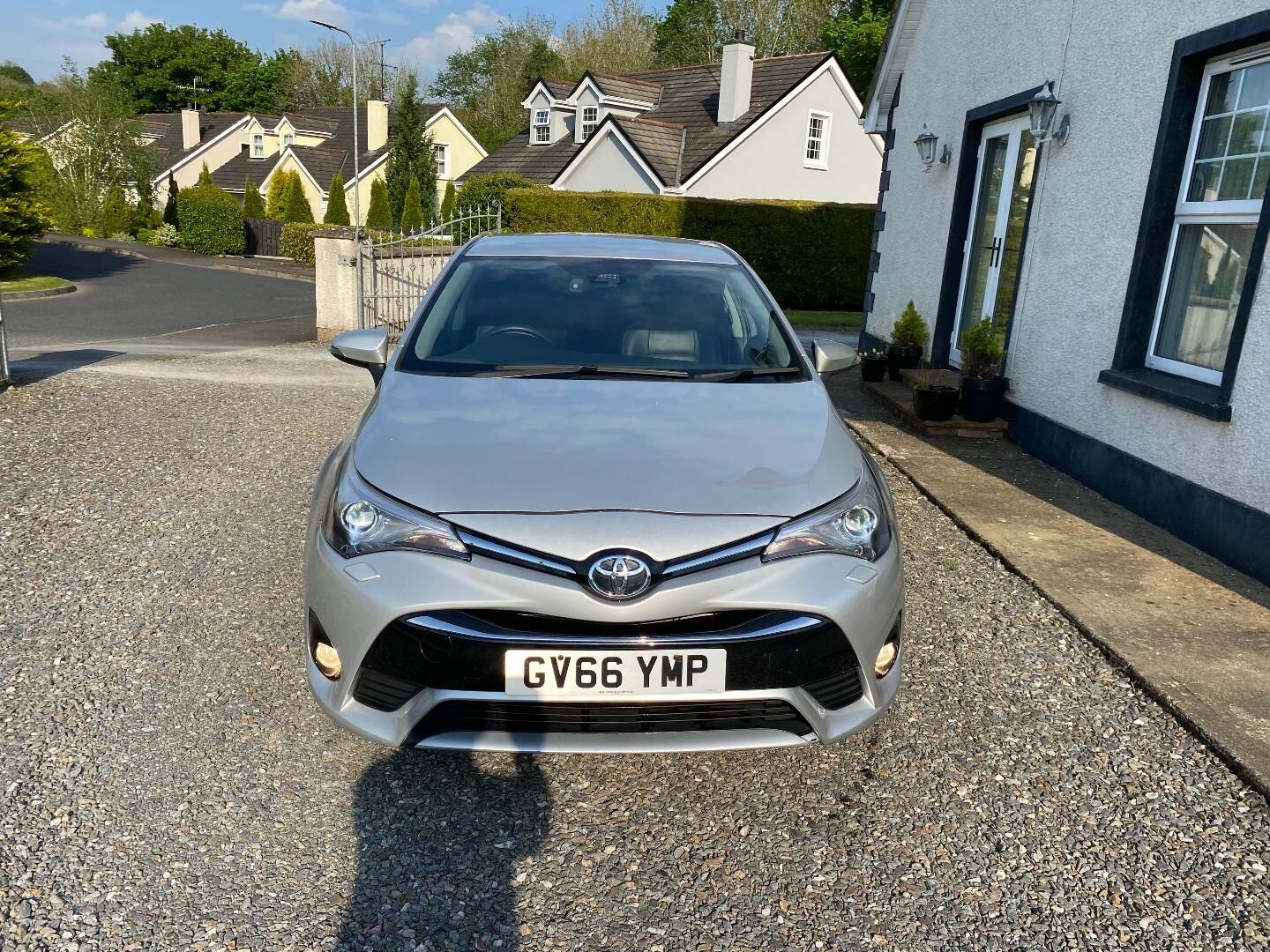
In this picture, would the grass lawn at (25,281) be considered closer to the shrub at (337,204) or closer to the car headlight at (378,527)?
the shrub at (337,204)

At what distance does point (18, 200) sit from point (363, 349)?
20.4 m

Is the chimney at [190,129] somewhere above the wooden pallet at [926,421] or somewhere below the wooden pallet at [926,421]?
above

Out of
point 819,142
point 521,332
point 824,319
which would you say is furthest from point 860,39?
point 521,332

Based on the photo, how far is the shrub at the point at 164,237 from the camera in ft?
135

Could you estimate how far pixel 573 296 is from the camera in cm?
412

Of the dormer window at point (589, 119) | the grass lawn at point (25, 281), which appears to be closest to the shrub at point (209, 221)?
Result: the dormer window at point (589, 119)

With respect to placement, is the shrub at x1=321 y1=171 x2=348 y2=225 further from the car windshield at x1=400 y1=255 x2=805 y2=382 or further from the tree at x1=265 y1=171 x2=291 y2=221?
the car windshield at x1=400 y1=255 x2=805 y2=382

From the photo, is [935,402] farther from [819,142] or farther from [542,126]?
[542,126]

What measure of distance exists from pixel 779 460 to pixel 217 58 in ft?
283

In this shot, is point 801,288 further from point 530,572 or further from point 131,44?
point 131,44

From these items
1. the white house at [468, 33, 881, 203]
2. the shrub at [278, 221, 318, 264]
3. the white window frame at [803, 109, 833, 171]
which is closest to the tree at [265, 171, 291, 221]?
the shrub at [278, 221, 318, 264]

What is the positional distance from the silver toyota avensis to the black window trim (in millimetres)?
3179

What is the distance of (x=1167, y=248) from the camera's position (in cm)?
614

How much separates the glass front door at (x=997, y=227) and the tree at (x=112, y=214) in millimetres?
41228
